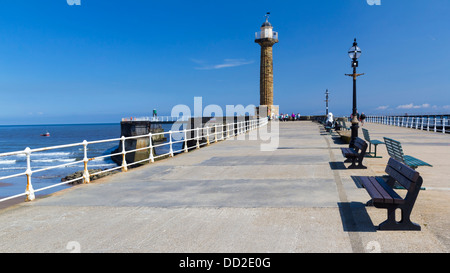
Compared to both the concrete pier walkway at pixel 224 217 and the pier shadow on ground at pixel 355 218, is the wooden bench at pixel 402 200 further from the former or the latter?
the pier shadow on ground at pixel 355 218

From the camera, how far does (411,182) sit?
4254 millimetres

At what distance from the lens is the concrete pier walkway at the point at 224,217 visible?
13.3ft

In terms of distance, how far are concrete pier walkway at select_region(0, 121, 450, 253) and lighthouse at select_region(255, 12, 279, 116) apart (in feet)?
178

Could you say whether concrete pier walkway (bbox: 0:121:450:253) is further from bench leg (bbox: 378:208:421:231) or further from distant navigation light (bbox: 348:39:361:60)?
distant navigation light (bbox: 348:39:361:60)

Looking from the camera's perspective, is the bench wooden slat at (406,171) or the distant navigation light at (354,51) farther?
the distant navigation light at (354,51)

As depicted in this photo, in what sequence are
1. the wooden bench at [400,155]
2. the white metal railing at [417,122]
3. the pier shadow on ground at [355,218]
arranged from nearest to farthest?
1. the pier shadow on ground at [355,218]
2. the wooden bench at [400,155]
3. the white metal railing at [417,122]

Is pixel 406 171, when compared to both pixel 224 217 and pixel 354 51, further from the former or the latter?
pixel 354 51

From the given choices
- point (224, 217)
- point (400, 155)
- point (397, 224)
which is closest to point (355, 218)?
point (397, 224)

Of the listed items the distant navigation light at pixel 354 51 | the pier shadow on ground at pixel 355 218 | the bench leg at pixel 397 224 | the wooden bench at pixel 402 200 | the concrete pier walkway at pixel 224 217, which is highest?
the distant navigation light at pixel 354 51

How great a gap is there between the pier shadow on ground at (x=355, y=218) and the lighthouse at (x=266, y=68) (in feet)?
186

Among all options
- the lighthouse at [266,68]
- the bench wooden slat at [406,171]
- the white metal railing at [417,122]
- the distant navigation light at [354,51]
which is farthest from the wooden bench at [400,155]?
the lighthouse at [266,68]

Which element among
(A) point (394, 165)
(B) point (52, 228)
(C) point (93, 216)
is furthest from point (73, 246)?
(A) point (394, 165)

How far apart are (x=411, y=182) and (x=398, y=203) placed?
31cm
